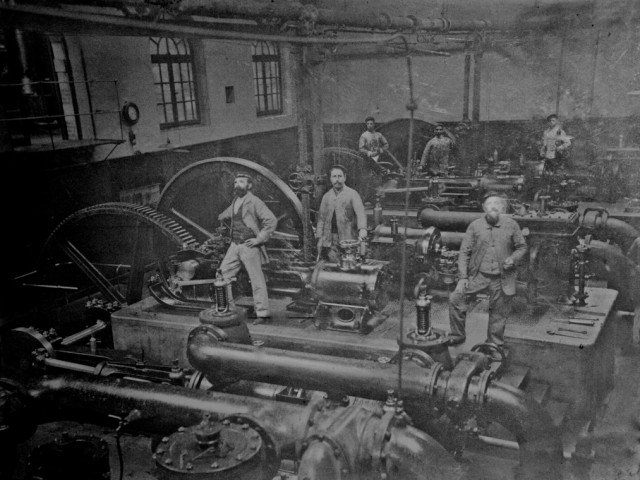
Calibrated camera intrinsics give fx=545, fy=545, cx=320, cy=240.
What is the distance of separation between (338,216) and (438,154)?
4210 millimetres

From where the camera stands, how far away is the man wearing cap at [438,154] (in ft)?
32.3

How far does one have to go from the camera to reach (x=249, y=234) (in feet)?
19.1

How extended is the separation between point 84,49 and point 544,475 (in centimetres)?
757

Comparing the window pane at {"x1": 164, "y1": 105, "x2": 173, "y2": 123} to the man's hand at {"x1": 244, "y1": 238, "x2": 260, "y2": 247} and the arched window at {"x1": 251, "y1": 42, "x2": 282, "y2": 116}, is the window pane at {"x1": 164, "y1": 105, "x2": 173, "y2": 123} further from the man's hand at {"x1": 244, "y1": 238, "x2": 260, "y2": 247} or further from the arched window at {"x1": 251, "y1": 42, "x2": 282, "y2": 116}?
the man's hand at {"x1": 244, "y1": 238, "x2": 260, "y2": 247}

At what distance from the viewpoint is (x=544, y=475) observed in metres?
3.39

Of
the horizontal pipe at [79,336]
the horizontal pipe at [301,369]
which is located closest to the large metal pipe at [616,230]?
the horizontal pipe at [301,369]

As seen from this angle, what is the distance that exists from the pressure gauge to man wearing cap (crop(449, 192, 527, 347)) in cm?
572

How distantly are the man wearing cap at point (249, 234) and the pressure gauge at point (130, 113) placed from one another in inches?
136

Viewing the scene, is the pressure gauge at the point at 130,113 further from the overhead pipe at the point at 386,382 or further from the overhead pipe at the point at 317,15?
the overhead pipe at the point at 386,382

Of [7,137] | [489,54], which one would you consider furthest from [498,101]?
[7,137]

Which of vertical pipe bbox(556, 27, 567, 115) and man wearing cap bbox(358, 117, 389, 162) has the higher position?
vertical pipe bbox(556, 27, 567, 115)

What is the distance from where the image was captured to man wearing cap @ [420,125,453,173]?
985 cm

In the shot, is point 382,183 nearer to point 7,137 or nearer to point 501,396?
point 7,137

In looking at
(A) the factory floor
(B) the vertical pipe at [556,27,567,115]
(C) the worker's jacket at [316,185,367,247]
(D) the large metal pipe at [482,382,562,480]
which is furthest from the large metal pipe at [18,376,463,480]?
(B) the vertical pipe at [556,27,567,115]
